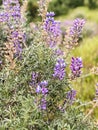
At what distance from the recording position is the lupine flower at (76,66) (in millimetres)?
2381

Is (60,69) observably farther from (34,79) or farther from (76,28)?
(76,28)

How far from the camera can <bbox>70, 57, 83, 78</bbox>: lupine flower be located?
7.81ft

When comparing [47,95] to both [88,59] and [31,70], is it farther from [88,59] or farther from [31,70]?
[88,59]

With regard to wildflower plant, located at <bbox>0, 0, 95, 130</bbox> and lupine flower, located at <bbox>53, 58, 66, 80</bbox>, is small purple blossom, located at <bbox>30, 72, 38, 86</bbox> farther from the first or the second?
lupine flower, located at <bbox>53, 58, 66, 80</bbox>

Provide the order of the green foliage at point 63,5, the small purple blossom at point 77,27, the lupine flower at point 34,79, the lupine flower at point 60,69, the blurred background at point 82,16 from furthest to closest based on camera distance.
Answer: the green foliage at point 63,5 < the blurred background at point 82,16 < the small purple blossom at point 77,27 < the lupine flower at point 34,79 < the lupine flower at point 60,69

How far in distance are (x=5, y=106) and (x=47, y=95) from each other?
0.26 metres

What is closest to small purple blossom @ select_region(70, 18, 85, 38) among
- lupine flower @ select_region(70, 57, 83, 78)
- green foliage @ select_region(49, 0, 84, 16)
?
lupine flower @ select_region(70, 57, 83, 78)

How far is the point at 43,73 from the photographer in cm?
251

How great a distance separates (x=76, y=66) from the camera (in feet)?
7.85

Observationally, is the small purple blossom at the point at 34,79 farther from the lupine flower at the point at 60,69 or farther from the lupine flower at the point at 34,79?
the lupine flower at the point at 60,69

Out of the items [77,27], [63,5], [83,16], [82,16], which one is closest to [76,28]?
[77,27]

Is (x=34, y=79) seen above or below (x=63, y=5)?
below

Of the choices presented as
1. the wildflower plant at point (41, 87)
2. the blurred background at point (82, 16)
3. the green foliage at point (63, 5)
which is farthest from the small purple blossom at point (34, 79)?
the green foliage at point (63, 5)

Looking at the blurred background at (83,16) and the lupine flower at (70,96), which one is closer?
the lupine flower at (70,96)
